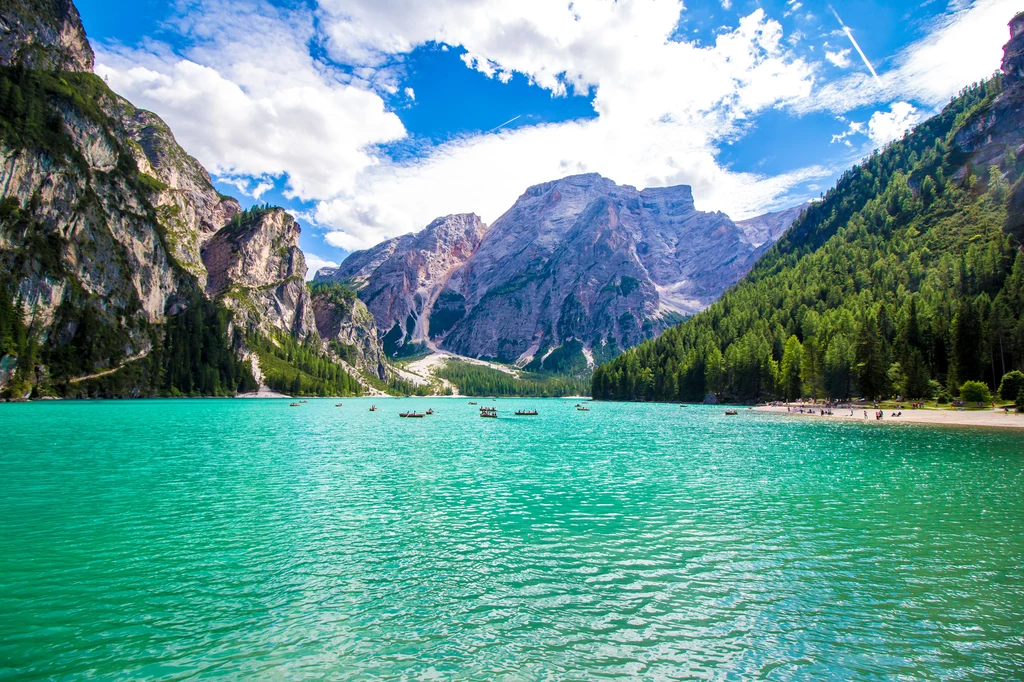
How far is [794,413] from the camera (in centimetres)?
13412

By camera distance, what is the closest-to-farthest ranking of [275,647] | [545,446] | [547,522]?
[275,647] < [547,522] < [545,446]

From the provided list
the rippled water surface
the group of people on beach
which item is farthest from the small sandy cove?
the rippled water surface

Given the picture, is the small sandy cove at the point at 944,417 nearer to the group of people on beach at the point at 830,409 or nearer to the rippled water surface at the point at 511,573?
the group of people on beach at the point at 830,409

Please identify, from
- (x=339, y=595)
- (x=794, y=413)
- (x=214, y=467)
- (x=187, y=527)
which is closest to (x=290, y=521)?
(x=187, y=527)

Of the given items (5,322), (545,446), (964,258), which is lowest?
(545,446)

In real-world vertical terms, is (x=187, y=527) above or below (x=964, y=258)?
below

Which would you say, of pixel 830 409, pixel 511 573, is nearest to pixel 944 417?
pixel 830 409

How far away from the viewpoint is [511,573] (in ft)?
73.9

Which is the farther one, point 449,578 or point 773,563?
point 773,563

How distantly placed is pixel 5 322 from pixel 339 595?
730 ft

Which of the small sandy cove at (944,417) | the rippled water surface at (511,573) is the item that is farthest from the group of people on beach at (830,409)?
the rippled water surface at (511,573)

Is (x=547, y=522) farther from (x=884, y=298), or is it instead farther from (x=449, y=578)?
(x=884, y=298)

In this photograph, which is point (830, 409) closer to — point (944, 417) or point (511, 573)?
point (944, 417)

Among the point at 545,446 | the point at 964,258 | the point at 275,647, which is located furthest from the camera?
the point at 964,258
